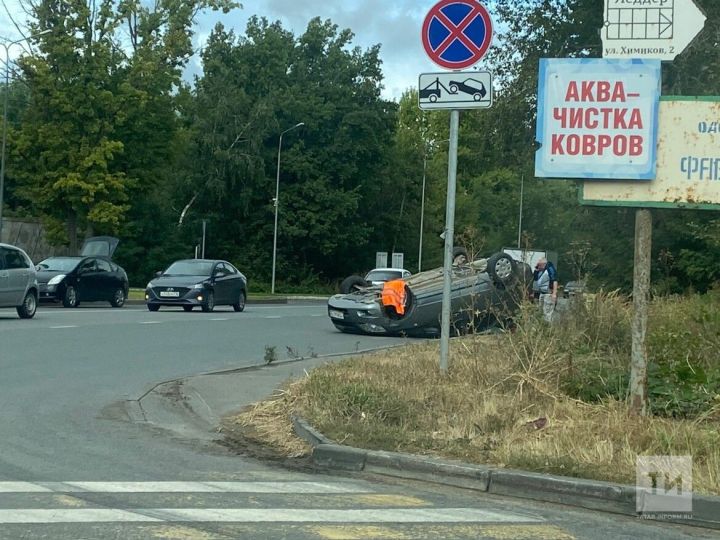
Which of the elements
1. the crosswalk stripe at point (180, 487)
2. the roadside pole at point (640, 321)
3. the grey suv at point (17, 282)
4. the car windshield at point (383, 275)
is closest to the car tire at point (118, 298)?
the grey suv at point (17, 282)

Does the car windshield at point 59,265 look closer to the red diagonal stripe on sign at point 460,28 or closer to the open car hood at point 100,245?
the open car hood at point 100,245

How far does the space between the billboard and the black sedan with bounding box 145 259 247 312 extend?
20.9 m

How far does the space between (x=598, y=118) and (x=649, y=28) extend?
0.89m

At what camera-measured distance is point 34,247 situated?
53688mm

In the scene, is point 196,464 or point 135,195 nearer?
point 196,464

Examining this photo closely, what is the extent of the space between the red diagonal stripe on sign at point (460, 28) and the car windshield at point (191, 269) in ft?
65.3

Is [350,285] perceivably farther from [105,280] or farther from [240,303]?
[105,280]

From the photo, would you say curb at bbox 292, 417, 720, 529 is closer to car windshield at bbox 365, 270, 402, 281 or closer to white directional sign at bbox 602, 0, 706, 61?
white directional sign at bbox 602, 0, 706, 61

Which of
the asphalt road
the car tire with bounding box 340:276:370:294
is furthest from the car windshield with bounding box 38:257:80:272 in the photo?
the asphalt road

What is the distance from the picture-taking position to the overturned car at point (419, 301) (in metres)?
18.4

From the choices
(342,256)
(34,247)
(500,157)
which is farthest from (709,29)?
(342,256)

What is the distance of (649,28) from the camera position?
9453mm

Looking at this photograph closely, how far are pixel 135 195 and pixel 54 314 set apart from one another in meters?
28.7

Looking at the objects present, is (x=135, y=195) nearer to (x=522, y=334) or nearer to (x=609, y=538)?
(x=522, y=334)
